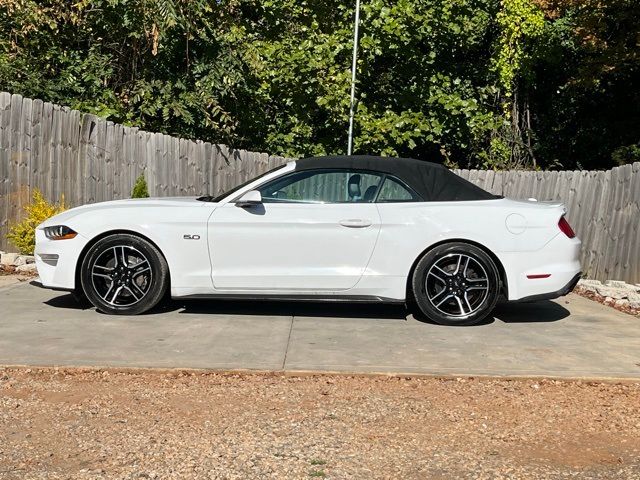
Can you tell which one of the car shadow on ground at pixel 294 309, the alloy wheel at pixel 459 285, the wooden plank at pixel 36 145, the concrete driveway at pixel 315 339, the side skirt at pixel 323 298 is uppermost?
the wooden plank at pixel 36 145

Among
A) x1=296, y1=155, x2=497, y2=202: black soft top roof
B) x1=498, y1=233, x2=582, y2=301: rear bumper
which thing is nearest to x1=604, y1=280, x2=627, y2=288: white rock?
x1=498, y1=233, x2=582, y2=301: rear bumper

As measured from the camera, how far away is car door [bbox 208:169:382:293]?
6.54 m

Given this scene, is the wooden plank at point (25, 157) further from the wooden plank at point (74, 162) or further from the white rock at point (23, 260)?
the white rock at point (23, 260)

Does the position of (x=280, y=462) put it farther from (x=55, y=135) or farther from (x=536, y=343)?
(x=55, y=135)

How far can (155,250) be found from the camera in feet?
21.7

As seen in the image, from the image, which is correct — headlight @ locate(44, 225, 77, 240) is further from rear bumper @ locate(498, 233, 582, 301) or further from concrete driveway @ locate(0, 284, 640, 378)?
rear bumper @ locate(498, 233, 582, 301)

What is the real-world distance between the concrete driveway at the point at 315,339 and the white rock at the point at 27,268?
1.72 m

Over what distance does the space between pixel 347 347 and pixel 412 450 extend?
78.5 inches

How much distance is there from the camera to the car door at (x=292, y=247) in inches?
258

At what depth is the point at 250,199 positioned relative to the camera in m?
6.53

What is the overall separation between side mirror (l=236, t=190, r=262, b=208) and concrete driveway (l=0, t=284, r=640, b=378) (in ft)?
3.44

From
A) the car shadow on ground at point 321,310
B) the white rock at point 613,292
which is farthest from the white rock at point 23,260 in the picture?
the white rock at point 613,292

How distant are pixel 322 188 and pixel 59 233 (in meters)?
2.42

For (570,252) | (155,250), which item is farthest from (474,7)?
(155,250)
